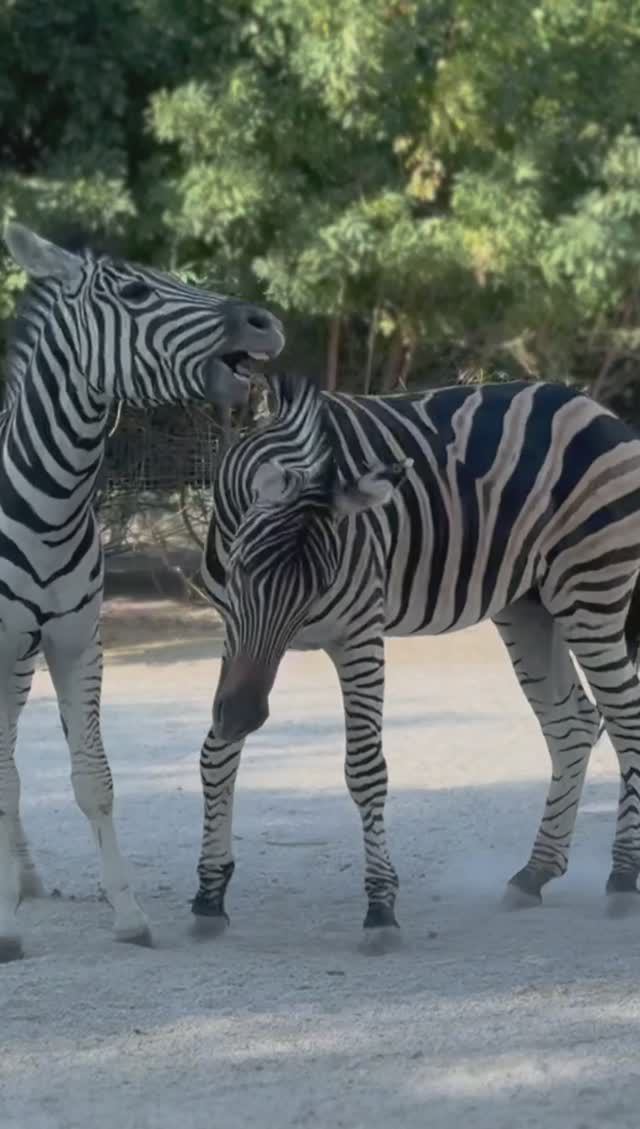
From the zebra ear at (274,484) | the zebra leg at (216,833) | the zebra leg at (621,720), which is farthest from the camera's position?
the zebra leg at (621,720)

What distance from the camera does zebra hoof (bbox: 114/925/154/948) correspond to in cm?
573

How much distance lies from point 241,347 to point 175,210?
28.0ft

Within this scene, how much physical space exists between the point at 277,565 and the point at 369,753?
2.62 feet

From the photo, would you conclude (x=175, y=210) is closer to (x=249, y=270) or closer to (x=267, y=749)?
(x=249, y=270)

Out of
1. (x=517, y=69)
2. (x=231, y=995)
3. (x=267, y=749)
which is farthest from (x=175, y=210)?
(x=231, y=995)

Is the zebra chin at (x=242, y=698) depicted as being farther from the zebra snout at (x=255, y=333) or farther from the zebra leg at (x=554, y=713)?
the zebra leg at (x=554, y=713)

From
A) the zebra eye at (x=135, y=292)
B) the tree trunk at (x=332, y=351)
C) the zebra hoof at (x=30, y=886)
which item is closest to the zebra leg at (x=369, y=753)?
the zebra eye at (x=135, y=292)

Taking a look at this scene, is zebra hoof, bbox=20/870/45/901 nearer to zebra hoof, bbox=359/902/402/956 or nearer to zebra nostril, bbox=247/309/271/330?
zebra hoof, bbox=359/902/402/956

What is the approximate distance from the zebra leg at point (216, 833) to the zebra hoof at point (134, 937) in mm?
256

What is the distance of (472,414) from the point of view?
20.9ft

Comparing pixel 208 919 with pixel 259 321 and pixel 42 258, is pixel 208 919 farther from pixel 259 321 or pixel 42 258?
pixel 42 258

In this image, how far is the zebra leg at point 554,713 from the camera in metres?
6.66

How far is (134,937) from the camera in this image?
5.73m

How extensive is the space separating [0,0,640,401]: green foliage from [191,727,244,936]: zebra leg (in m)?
7.19
